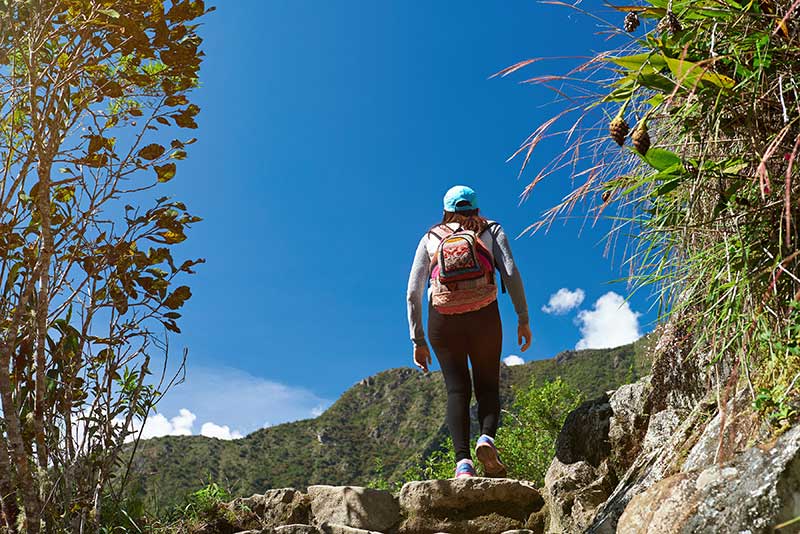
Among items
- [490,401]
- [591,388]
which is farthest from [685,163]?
[591,388]

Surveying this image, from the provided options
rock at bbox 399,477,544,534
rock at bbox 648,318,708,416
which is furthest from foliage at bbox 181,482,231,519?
rock at bbox 648,318,708,416

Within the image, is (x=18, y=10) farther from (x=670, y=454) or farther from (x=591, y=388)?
(x=591, y=388)

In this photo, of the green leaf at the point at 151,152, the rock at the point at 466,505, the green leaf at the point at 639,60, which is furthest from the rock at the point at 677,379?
the green leaf at the point at 151,152

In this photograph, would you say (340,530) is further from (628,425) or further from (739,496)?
(739,496)

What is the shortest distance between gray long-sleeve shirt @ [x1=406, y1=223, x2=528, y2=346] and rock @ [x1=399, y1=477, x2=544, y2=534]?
3.79ft

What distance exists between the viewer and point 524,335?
16.3 ft

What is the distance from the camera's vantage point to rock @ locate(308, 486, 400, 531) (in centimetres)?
425

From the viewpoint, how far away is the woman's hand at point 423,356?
5.04 meters

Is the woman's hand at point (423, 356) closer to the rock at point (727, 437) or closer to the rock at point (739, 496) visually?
the rock at point (727, 437)

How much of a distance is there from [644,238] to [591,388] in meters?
29.2

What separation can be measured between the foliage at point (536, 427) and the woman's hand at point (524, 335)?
6.33 feet

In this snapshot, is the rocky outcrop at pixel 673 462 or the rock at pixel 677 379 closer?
the rocky outcrop at pixel 673 462

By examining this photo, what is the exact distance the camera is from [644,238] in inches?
106

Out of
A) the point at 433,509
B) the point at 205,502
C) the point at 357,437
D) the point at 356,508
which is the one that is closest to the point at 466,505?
the point at 433,509
